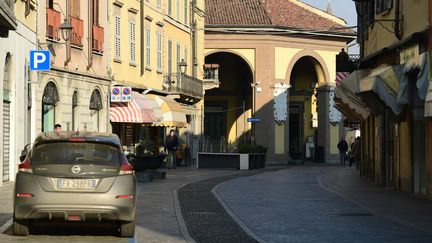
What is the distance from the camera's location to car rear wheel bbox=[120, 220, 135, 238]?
575 inches

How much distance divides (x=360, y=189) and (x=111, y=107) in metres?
14.9

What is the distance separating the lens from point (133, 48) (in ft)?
142

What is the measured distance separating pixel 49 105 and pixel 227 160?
16.3m

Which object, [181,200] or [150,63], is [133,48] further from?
[181,200]

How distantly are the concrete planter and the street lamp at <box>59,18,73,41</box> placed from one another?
51.8ft

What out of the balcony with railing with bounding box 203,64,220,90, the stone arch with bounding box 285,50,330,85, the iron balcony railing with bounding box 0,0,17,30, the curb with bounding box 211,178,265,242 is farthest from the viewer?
the stone arch with bounding box 285,50,330,85

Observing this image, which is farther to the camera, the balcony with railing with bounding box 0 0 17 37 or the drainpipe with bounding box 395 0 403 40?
the drainpipe with bounding box 395 0 403 40

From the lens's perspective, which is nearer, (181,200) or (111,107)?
(181,200)

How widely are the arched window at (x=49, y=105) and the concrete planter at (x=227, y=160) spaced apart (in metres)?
15.5

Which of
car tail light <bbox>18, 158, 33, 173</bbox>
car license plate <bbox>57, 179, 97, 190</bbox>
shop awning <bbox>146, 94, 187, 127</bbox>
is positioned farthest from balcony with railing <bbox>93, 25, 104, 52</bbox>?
car license plate <bbox>57, 179, 97, 190</bbox>

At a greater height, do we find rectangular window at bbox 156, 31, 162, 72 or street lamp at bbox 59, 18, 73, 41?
rectangular window at bbox 156, 31, 162, 72

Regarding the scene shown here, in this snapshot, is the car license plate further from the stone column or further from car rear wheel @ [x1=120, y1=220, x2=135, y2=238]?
the stone column

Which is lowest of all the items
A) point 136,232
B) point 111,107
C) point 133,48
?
point 136,232

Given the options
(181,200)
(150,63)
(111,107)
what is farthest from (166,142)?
(181,200)
